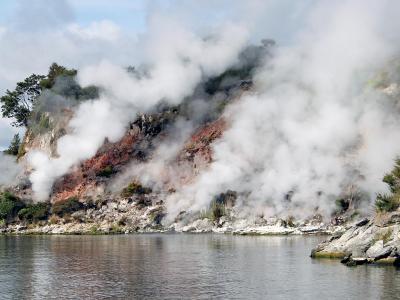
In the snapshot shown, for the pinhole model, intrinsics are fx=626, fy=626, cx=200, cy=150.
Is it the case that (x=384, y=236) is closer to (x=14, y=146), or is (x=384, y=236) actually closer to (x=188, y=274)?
(x=188, y=274)

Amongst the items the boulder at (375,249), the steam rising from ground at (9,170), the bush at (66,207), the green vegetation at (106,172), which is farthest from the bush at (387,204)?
the steam rising from ground at (9,170)

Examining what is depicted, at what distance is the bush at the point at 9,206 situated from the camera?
491 feet

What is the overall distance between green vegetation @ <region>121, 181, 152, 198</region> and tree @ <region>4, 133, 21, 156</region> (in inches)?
2053

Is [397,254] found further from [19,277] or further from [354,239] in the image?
[19,277]

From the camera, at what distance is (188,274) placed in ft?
207

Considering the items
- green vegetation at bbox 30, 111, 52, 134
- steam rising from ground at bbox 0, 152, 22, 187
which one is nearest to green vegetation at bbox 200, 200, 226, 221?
steam rising from ground at bbox 0, 152, 22, 187

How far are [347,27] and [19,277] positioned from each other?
122 metres

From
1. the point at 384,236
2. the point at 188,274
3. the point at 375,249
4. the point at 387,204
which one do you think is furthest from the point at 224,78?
the point at 188,274

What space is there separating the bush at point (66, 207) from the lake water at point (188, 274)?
55.3 metres

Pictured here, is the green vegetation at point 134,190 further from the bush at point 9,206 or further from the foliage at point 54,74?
the foliage at point 54,74

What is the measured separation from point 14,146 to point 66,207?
50893mm

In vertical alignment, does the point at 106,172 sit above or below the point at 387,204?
above

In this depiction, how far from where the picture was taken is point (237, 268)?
66875mm

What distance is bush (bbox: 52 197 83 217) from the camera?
149125 millimetres
